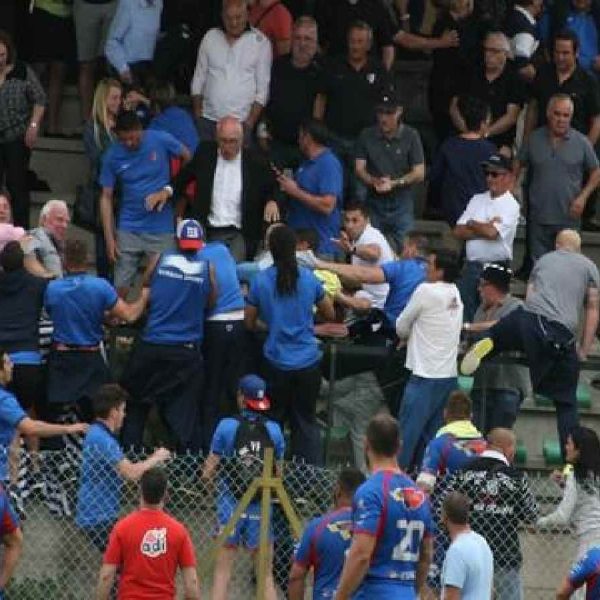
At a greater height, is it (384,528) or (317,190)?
(317,190)

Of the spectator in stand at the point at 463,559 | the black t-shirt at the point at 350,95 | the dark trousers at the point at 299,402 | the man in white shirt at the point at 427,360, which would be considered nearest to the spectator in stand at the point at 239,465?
the dark trousers at the point at 299,402

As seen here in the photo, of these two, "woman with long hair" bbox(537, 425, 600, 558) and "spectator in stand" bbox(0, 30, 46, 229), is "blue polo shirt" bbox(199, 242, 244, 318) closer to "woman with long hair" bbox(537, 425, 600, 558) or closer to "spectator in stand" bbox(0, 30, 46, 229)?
"spectator in stand" bbox(0, 30, 46, 229)

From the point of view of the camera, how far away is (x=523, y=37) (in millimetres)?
24281

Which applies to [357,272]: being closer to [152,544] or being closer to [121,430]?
[121,430]

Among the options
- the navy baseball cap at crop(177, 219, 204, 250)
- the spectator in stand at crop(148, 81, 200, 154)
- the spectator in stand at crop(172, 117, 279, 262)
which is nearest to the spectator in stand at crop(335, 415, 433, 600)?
the navy baseball cap at crop(177, 219, 204, 250)

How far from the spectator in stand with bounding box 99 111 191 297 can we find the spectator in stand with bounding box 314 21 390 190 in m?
1.89

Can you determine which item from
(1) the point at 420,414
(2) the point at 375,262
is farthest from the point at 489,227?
(1) the point at 420,414

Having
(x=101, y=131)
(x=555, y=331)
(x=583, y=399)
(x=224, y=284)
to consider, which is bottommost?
(x=583, y=399)

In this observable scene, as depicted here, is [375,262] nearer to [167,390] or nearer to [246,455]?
[167,390]

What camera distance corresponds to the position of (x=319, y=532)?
17.1 metres

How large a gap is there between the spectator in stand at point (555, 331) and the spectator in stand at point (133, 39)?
4.34m

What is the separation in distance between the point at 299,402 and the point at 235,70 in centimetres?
423

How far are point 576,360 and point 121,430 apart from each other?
11.0 ft

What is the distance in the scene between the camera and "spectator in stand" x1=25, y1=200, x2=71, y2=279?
811 inches
